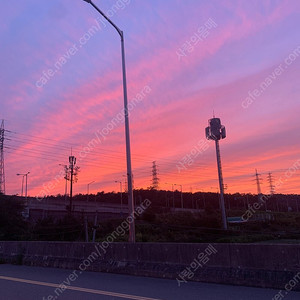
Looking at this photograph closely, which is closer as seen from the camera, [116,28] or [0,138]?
[116,28]

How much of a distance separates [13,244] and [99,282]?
7080mm

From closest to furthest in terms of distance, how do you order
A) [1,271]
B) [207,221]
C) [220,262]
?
[220,262], [1,271], [207,221]

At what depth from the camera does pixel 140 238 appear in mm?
49438

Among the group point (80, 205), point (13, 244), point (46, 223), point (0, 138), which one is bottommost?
point (13, 244)

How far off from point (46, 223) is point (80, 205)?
27.5m

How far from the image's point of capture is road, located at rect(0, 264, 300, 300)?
7.13 meters

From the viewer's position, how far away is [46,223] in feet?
175

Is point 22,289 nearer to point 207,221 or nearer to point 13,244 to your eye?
point 13,244

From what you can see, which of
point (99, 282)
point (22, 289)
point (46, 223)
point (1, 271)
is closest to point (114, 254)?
point (99, 282)

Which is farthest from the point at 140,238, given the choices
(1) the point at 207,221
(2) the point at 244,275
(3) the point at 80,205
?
(2) the point at 244,275

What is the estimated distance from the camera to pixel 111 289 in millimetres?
8109

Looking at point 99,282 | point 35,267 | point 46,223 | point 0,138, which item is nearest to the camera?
point 99,282

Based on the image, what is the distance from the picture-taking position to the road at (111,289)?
7133 millimetres

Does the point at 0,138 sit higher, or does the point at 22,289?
the point at 0,138
